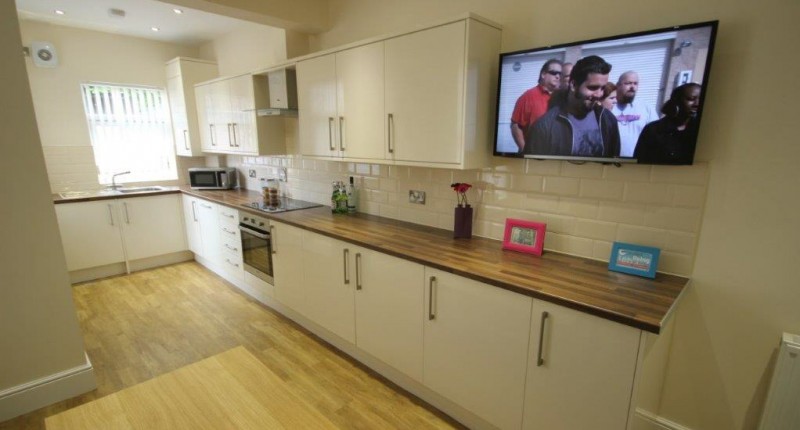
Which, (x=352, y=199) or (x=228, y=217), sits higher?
(x=352, y=199)

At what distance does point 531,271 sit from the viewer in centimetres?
178

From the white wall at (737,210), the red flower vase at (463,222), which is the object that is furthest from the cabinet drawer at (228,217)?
the white wall at (737,210)

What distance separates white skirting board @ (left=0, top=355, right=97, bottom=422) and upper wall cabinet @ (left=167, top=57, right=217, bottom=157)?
2973 millimetres

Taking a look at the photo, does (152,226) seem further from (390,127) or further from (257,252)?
(390,127)

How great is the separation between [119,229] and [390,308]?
3.65 meters

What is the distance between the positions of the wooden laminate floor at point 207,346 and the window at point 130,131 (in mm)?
1429

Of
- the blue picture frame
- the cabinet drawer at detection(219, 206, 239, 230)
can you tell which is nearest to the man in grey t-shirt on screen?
the blue picture frame

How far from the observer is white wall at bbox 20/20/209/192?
390 centimetres

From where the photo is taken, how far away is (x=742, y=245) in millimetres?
1563

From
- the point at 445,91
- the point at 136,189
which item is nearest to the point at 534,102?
the point at 445,91

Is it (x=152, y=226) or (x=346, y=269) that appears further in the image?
(x=152, y=226)

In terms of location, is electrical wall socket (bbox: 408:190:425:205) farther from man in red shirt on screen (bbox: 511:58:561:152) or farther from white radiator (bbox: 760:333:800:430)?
white radiator (bbox: 760:333:800:430)

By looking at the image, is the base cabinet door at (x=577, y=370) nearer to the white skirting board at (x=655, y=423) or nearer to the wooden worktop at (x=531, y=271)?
the wooden worktop at (x=531, y=271)

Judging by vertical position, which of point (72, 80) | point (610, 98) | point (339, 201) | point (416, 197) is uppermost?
point (72, 80)
